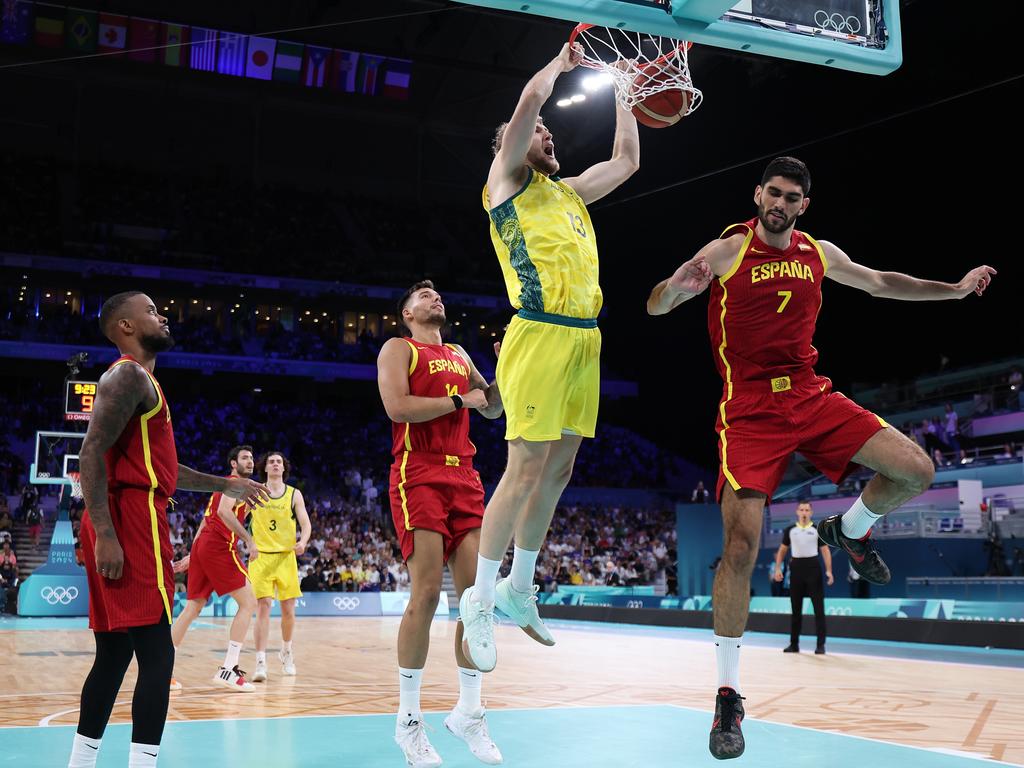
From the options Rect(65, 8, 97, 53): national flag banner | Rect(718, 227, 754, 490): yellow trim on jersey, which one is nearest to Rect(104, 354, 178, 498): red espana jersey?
Rect(718, 227, 754, 490): yellow trim on jersey

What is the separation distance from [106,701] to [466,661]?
76.4 inches

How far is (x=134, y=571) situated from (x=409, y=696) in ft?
5.78

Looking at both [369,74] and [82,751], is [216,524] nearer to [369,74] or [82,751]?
[82,751]

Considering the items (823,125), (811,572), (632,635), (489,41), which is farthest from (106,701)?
(489,41)

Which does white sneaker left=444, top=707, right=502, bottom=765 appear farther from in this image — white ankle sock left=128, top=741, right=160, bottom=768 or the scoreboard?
the scoreboard

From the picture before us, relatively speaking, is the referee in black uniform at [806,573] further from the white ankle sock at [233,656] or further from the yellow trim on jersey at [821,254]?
the yellow trim on jersey at [821,254]

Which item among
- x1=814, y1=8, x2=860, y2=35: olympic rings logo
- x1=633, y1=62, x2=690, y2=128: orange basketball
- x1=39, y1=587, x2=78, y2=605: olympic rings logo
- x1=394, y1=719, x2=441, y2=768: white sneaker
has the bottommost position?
x1=39, y1=587, x2=78, y2=605: olympic rings logo

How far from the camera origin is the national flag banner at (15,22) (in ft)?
97.8

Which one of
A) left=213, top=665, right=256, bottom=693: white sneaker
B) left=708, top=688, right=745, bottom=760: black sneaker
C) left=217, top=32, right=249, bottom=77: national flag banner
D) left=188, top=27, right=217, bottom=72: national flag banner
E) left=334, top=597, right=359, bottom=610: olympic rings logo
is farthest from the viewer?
left=217, top=32, right=249, bottom=77: national flag banner

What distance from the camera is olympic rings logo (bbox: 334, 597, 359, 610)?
81.3 ft

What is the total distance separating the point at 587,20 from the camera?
16.6 feet

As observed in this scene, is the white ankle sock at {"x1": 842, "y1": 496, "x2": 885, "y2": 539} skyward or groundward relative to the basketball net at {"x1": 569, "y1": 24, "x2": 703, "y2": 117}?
groundward

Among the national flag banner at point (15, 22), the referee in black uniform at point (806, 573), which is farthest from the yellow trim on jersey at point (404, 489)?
the national flag banner at point (15, 22)

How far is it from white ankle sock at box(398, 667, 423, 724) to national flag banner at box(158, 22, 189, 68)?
2736 centimetres
